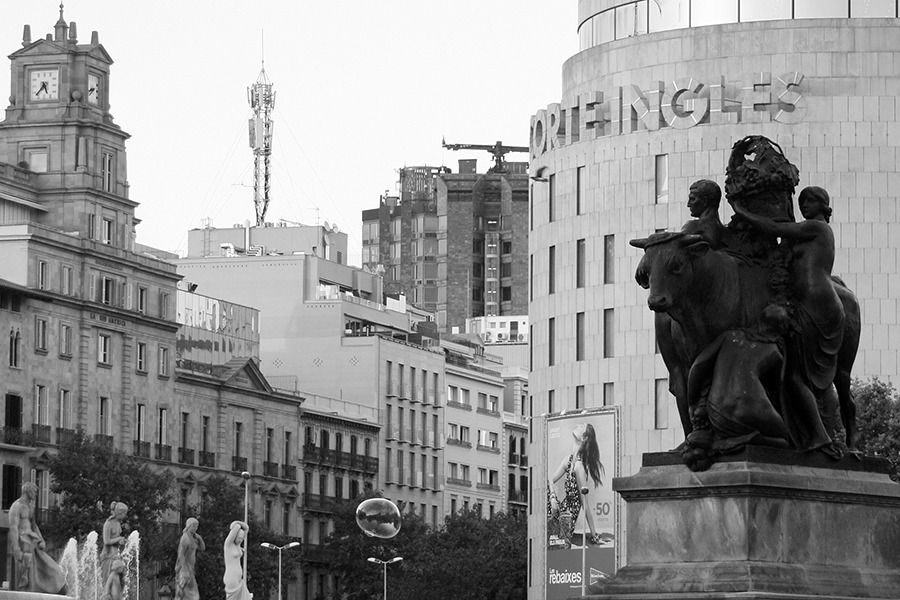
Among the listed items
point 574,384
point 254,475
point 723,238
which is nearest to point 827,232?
point 723,238

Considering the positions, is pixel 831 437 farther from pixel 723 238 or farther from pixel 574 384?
pixel 574 384

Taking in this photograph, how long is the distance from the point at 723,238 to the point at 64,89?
11664 cm

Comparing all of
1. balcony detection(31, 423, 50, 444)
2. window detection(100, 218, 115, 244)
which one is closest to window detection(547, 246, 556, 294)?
balcony detection(31, 423, 50, 444)

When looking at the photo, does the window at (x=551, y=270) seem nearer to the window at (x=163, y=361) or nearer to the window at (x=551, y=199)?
the window at (x=551, y=199)

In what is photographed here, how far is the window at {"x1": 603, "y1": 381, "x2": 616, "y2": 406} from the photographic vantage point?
103 metres

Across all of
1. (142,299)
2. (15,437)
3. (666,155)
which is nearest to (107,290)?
(142,299)

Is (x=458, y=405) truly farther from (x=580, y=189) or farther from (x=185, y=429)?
(x=580, y=189)

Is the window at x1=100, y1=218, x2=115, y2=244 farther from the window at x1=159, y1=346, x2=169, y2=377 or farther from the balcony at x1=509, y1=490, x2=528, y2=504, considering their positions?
the balcony at x1=509, y1=490, x2=528, y2=504

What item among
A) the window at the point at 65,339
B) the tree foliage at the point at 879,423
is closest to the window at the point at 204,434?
the window at the point at 65,339

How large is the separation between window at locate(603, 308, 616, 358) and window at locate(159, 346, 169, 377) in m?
39.9

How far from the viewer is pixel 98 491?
115m

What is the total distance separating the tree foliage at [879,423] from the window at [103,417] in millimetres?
62069

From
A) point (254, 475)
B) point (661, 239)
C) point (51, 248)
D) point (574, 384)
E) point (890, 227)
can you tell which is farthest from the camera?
point (254, 475)

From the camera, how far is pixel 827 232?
1870 cm
